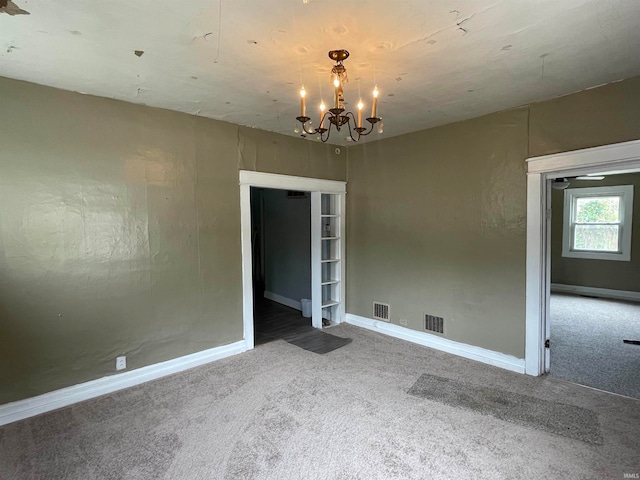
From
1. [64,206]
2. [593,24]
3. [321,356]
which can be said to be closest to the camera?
[593,24]

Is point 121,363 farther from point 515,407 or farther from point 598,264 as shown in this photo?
point 598,264

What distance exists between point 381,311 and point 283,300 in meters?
2.23

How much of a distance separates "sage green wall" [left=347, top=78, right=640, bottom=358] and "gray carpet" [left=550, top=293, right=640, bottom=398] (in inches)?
27.5

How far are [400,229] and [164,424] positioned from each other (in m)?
3.20

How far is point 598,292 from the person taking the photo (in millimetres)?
6484

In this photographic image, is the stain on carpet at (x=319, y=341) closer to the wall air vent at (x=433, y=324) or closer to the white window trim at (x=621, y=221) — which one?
the wall air vent at (x=433, y=324)

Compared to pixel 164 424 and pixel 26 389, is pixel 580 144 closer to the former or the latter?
pixel 164 424

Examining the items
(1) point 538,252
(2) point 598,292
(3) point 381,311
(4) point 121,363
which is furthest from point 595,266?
(4) point 121,363

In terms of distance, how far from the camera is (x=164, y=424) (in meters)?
2.40

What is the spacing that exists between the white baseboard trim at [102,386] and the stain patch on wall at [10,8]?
264 centimetres

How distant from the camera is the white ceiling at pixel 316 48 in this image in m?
1.68

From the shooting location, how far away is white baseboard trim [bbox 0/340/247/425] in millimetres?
2471

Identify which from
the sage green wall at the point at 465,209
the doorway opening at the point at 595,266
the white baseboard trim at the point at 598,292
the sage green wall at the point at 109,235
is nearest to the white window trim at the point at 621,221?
the doorway opening at the point at 595,266

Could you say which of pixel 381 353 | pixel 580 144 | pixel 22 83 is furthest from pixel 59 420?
pixel 580 144
